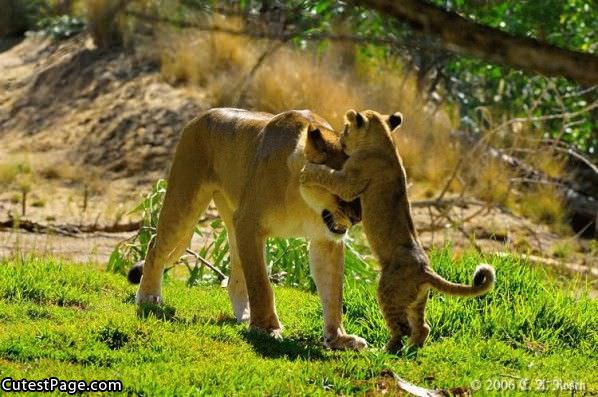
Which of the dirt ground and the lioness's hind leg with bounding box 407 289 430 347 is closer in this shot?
the lioness's hind leg with bounding box 407 289 430 347

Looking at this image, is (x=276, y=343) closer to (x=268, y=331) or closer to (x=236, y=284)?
(x=268, y=331)

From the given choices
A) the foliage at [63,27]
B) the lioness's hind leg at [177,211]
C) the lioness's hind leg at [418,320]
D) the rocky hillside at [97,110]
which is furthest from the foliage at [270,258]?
the foliage at [63,27]

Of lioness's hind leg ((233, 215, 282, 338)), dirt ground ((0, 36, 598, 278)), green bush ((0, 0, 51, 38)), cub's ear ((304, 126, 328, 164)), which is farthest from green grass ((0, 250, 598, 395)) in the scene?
green bush ((0, 0, 51, 38))

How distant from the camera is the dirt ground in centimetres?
1326

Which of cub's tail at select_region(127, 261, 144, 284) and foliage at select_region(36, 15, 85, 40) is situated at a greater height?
cub's tail at select_region(127, 261, 144, 284)

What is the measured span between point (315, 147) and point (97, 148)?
1129cm

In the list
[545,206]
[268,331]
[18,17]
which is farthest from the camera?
[18,17]

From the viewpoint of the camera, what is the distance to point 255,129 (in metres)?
7.02

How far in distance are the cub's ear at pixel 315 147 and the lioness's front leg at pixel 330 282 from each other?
535 mm

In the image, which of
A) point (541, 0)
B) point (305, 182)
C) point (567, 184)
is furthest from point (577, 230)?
point (541, 0)

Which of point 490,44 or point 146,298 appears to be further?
point 146,298

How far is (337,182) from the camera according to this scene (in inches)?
232

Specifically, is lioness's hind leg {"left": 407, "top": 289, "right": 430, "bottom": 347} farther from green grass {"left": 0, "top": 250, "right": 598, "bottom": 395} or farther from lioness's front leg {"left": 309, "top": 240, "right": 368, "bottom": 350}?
lioness's front leg {"left": 309, "top": 240, "right": 368, "bottom": 350}

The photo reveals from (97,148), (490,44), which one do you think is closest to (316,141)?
(490,44)
